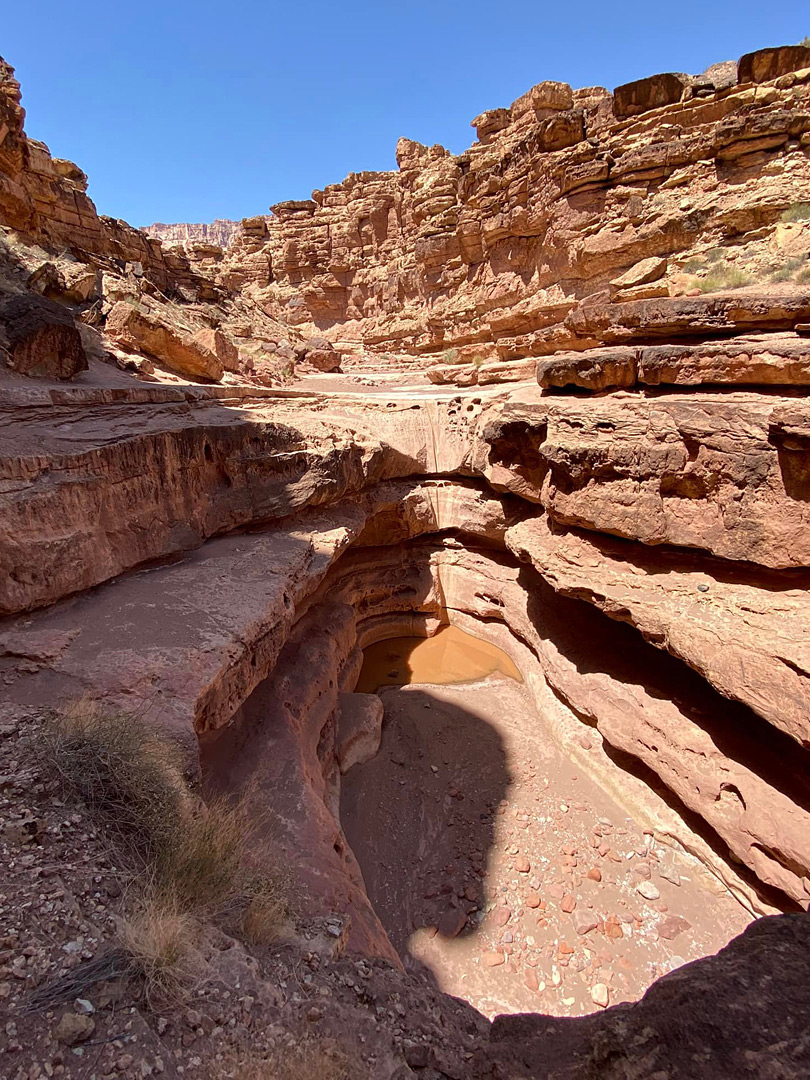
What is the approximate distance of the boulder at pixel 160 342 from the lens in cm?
1073

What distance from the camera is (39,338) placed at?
680cm

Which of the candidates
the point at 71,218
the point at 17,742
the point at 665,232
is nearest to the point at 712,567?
the point at 17,742

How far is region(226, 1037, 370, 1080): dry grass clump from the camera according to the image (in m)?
1.92

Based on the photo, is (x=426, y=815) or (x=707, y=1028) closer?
(x=707, y=1028)

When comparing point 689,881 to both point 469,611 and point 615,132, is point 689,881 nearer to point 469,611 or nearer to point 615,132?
point 469,611

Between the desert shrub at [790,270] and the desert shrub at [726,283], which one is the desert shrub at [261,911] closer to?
the desert shrub at [790,270]

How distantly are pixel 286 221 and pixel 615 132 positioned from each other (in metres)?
20.1

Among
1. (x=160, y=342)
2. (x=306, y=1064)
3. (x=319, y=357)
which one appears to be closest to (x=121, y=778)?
(x=306, y=1064)

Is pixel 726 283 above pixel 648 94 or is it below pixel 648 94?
below

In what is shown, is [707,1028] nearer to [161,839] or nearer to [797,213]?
[161,839]

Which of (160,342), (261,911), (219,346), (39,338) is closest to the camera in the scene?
(261,911)

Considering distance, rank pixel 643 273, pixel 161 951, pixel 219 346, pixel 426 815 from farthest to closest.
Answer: pixel 643 273 < pixel 219 346 < pixel 426 815 < pixel 161 951

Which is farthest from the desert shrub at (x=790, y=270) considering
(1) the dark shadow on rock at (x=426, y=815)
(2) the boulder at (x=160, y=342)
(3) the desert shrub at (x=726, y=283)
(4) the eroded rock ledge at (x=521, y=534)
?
(2) the boulder at (x=160, y=342)

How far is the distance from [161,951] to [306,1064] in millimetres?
720
